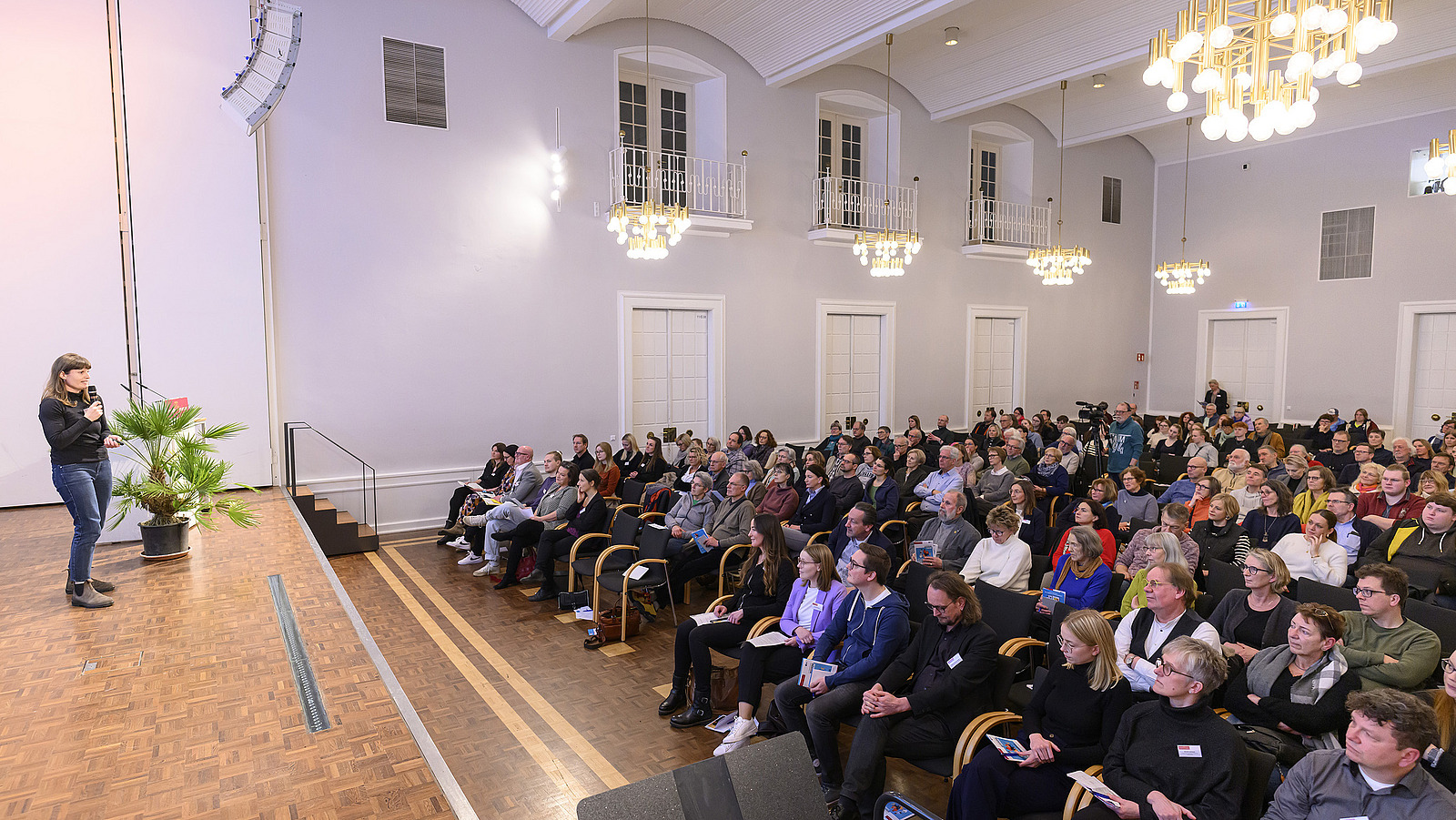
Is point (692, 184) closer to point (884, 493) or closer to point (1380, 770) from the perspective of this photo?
point (884, 493)

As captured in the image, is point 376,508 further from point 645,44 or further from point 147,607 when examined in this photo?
point 645,44

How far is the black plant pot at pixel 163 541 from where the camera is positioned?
227 inches

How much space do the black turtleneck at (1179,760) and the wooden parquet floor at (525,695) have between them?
1192mm

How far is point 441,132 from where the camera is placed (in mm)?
9336

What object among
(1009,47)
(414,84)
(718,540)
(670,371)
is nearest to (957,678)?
(718,540)

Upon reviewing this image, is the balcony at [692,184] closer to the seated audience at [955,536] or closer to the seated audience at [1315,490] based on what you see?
the seated audience at [955,536]

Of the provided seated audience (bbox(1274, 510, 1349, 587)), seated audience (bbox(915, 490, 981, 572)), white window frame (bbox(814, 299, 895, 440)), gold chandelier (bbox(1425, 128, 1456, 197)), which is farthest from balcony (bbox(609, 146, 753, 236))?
seated audience (bbox(1274, 510, 1349, 587))

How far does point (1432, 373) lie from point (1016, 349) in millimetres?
6257

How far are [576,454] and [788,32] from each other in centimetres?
619

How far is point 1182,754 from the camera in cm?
277

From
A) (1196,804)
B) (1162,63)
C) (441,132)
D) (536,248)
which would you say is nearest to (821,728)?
(1196,804)

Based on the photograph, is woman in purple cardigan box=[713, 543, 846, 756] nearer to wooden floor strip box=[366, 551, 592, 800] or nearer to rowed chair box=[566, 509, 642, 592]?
wooden floor strip box=[366, 551, 592, 800]

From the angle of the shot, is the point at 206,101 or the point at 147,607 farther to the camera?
the point at 206,101

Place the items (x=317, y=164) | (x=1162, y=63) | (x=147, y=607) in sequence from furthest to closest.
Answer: (x=317, y=164) → (x=147, y=607) → (x=1162, y=63)
